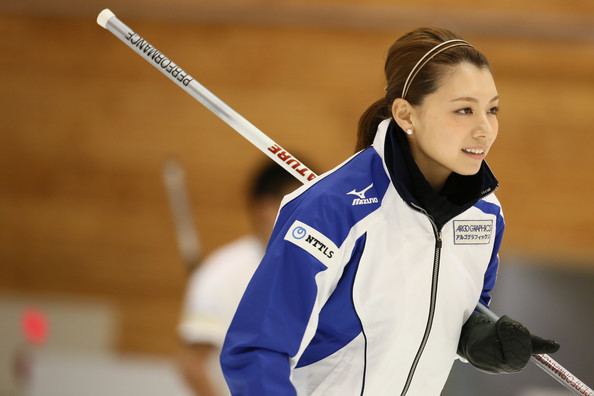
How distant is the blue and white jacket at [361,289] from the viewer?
1752 millimetres

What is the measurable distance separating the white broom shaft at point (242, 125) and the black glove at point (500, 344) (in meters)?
0.06

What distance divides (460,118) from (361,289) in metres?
0.34

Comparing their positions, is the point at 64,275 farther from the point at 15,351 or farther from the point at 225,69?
the point at 225,69

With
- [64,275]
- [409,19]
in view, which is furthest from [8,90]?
[409,19]

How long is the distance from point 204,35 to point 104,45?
0.58 metres

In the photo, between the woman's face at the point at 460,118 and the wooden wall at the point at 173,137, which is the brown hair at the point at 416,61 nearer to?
the woman's face at the point at 460,118

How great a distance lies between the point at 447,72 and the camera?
72.2 inches

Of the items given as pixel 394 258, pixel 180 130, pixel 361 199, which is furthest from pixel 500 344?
pixel 180 130

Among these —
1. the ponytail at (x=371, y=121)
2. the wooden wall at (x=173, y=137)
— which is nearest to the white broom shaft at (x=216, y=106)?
the ponytail at (x=371, y=121)

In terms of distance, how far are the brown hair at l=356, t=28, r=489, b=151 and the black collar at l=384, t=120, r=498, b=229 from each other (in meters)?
0.07

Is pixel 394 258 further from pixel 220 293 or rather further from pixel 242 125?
pixel 220 293

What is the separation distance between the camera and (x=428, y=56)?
1.85 meters

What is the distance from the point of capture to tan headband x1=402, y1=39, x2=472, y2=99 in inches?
72.9

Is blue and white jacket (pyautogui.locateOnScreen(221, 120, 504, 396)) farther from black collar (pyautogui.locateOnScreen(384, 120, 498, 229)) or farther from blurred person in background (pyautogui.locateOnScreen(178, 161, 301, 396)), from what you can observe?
blurred person in background (pyautogui.locateOnScreen(178, 161, 301, 396))
